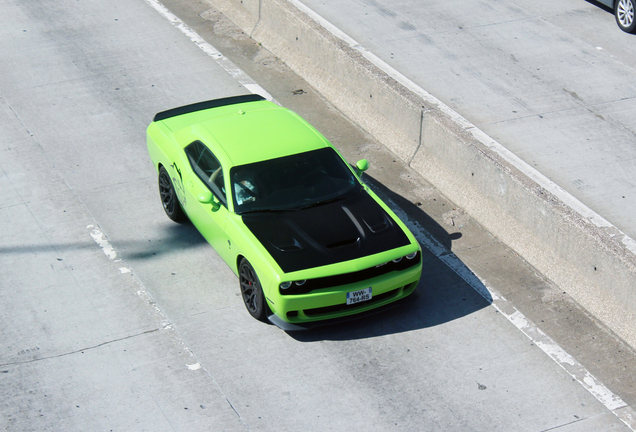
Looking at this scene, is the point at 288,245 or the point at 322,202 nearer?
the point at 288,245

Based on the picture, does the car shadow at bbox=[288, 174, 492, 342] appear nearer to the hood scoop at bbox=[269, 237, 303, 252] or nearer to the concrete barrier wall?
the concrete barrier wall

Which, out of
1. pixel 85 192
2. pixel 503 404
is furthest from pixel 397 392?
pixel 85 192

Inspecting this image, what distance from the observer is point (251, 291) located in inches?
308

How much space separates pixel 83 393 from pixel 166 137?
3.36 metres

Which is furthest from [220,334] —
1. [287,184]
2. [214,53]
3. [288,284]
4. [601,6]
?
[601,6]

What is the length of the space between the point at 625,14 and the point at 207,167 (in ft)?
28.2

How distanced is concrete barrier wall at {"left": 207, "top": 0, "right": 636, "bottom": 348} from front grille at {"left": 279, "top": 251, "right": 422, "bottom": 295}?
71.3 inches

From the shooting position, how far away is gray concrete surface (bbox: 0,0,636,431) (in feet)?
22.3

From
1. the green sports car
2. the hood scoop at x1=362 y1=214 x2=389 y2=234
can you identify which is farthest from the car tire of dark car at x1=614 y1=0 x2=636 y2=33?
the hood scoop at x1=362 y1=214 x2=389 y2=234

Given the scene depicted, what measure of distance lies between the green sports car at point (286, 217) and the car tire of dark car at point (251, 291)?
0.01 m

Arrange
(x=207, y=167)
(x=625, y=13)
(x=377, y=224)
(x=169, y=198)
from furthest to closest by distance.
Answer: (x=625, y=13)
(x=169, y=198)
(x=207, y=167)
(x=377, y=224)

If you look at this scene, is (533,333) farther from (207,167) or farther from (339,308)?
(207,167)

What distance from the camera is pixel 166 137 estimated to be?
9.22m

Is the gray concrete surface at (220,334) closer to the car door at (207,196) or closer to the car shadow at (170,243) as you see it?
the car shadow at (170,243)
